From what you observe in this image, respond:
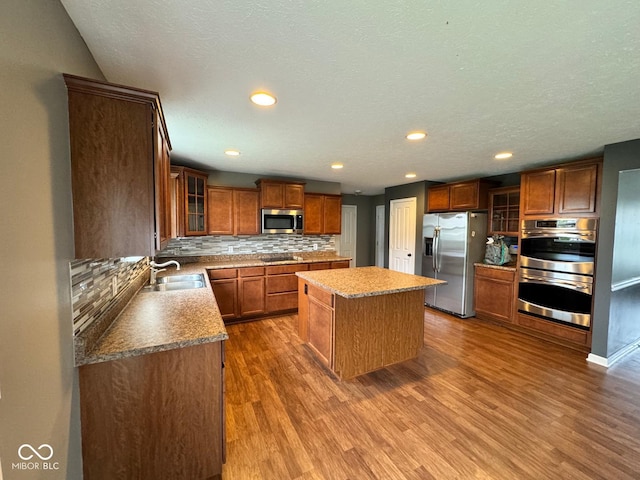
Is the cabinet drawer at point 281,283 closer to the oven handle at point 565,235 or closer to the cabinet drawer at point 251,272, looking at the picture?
the cabinet drawer at point 251,272

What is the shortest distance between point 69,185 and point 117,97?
18.1 inches

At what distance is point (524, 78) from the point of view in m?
1.43

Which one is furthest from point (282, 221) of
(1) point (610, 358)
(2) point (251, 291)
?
(1) point (610, 358)

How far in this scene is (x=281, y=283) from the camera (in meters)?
4.01

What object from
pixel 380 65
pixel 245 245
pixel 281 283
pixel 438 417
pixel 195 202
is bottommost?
pixel 438 417

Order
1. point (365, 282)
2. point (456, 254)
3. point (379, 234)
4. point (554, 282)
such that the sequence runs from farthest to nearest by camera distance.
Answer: point (379, 234) → point (456, 254) → point (554, 282) → point (365, 282)

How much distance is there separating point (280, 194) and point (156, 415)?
3294 millimetres

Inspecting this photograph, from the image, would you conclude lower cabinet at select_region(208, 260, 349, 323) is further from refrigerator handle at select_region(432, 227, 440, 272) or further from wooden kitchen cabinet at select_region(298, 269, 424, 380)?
refrigerator handle at select_region(432, 227, 440, 272)

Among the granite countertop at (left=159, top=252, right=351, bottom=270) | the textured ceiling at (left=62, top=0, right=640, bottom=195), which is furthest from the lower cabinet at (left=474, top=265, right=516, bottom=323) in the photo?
the granite countertop at (left=159, top=252, right=351, bottom=270)

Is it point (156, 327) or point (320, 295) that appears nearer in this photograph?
point (156, 327)

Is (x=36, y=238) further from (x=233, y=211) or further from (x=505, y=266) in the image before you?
(x=505, y=266)

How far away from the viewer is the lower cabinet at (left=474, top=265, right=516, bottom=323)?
11.9 feet

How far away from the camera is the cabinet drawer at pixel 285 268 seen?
3936 millimetres

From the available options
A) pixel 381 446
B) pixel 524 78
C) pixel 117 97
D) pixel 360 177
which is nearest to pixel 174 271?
pixel 117 97
